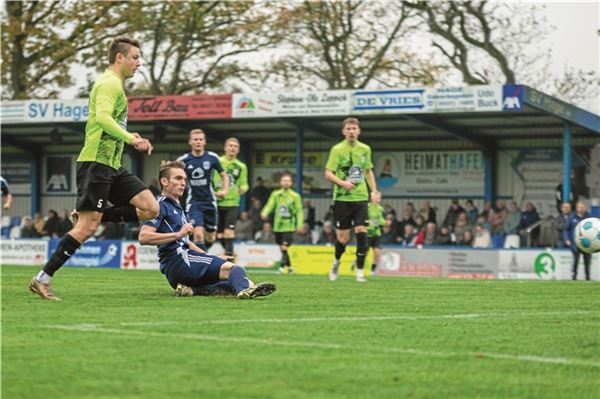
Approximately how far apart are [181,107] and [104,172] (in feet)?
76.7

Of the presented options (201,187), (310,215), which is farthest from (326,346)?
(310,215)

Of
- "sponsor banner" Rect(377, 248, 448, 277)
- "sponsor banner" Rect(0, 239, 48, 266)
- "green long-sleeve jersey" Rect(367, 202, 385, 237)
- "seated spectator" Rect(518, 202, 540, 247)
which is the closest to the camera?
"green long-sleeve jersey" Rect(367, 202, 385, 237)

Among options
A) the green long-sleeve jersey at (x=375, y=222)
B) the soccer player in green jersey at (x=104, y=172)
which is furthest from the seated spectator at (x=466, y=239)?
the soccer player in green jersey at (x=104, y=172)

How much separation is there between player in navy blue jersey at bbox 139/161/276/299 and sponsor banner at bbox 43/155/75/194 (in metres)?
30.7

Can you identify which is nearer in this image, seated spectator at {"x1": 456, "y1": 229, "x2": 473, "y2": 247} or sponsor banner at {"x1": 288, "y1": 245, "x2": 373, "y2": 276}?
sponsor banner at {"x1": 288, "y1": 245, "x2": 373, "y2": 276}

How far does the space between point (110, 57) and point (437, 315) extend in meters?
3.95

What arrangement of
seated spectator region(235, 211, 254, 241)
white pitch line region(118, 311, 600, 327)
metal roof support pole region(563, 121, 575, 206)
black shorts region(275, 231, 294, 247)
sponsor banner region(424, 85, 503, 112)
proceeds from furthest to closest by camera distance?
seated spectator region(235, 211, 254, 241) < metal roof support pole region(563, 121, 575, 206) < sponsor banner region(424, 85, 503, 112) < black shorts region(275, 231, 294, 247) < white pitch line region(118, 311, 600, 327)

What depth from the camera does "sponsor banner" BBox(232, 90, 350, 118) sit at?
31922 millimetres

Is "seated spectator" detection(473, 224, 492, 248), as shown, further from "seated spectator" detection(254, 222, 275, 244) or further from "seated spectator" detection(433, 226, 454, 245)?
"seated spectator" detection(254, 222, 275, 244)

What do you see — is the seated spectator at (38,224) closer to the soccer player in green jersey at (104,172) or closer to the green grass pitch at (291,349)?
the green grass pitch at (291,349)

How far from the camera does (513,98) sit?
94.1 ft

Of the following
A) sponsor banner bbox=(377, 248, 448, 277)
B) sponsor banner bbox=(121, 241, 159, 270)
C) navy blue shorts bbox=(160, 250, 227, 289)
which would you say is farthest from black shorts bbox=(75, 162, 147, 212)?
sponsor banner bbox=(121, 241, 159, 270)

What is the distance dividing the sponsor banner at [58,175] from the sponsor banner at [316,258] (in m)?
13.5

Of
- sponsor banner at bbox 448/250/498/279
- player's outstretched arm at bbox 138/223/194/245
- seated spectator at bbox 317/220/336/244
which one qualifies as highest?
seated spectator at bbox 317/220/336/244
